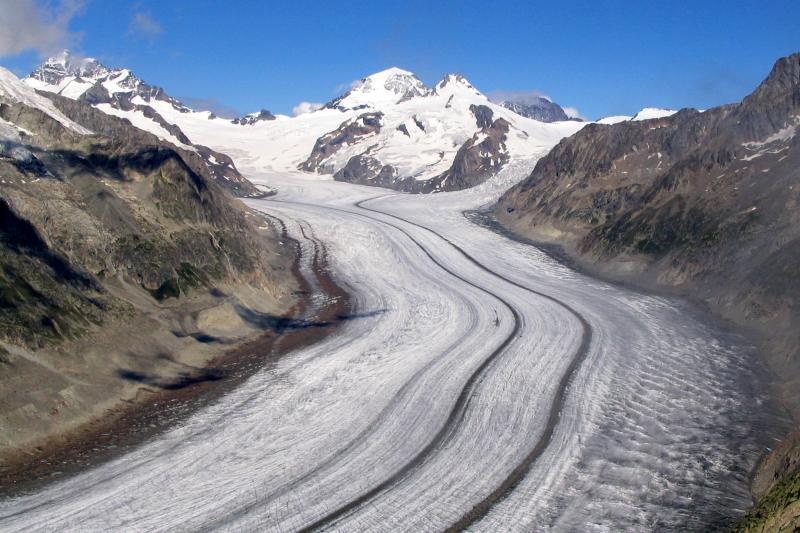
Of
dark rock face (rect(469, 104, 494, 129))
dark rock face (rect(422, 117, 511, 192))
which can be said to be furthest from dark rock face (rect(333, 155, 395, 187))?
dark rock face (rect(469, 104, 494, 129))

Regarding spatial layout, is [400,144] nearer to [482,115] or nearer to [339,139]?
[339,139]

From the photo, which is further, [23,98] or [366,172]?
[366,172]

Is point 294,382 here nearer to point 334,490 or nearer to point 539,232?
point 334,490

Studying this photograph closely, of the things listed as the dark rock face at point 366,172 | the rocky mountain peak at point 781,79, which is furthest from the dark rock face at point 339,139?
the rocky mountain peak at point 781,79

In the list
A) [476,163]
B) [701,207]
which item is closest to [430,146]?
[476,163]

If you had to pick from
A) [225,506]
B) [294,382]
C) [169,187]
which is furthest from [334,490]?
[169,187]

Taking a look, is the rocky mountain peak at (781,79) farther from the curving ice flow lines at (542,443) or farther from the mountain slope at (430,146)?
the mountain slope at (430,146)
